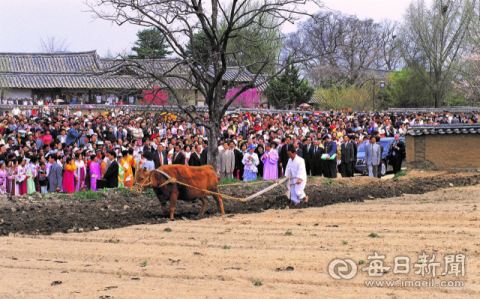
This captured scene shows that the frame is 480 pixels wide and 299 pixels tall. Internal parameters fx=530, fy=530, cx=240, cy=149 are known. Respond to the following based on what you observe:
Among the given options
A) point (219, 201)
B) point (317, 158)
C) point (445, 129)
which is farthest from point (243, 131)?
point (219, 201)

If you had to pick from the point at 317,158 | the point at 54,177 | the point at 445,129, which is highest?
the point at 445,129

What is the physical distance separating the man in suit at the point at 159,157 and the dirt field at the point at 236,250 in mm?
3907

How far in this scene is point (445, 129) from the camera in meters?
20.2

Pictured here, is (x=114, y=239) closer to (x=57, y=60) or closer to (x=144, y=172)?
(x=144, y=172)

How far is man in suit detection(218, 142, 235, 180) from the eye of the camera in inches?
732

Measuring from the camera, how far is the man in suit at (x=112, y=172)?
658 inches

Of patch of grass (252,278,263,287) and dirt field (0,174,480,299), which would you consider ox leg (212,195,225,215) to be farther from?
patch of grass (252,278,263,287)

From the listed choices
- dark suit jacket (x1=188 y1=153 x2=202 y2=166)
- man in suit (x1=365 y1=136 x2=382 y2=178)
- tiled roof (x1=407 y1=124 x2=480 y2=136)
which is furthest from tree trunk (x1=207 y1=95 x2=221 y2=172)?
tiled roof (x1=407 y1=124 x2=480 y2=136)

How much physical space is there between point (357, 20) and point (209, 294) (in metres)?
59.9

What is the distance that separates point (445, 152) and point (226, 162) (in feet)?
28.1

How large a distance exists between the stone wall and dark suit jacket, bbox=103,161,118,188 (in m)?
11.4

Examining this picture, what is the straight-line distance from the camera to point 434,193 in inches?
630

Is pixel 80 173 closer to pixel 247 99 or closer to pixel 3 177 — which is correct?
pixel 3 177

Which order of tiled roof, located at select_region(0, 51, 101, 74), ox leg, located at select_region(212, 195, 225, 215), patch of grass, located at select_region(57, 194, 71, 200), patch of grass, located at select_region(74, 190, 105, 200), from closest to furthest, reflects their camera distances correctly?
ox leg, located at select_region(212, 195, 225, 215) → patch of grass, located at select_region(57, 194, 71, 200) → patch of grass, located at select_region(74, 190, 105, 200) → tiled roof, located at select_region(0, 51, 101, 74)
